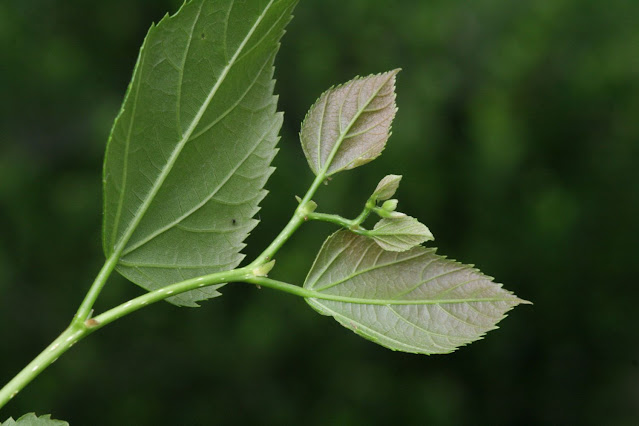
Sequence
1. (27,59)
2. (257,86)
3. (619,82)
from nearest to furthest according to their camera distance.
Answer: (257,86), (27,59), (619,82)

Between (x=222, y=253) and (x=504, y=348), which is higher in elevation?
(x=222, y=253)

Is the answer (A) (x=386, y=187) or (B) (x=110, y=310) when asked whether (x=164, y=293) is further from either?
(A) (x=386, y=187)

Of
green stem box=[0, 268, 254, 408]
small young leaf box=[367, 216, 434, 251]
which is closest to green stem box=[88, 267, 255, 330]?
green stem box=[0, 268, 254, 408]

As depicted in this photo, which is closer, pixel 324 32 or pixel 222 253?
pixel 222 253

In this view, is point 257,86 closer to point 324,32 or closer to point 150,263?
point 150,263

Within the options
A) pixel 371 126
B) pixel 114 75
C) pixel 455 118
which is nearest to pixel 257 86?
pixel 371 126

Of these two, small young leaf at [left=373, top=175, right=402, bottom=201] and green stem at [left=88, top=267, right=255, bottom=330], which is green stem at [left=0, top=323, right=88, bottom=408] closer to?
green stem at [left=88, top=267, right=255, bottom=330]
